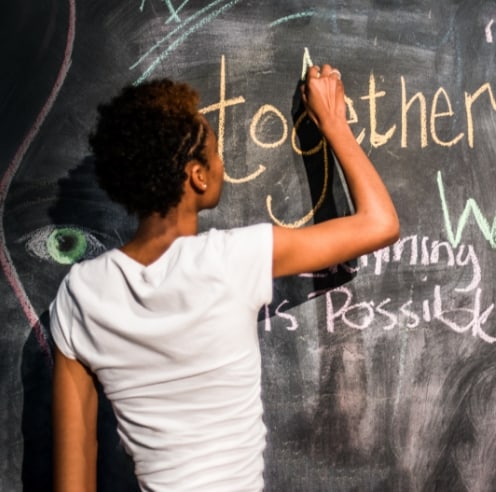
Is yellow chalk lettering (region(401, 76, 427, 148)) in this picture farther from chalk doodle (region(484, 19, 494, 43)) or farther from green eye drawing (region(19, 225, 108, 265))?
green eye drawing (region(19, 225, 108, 265))

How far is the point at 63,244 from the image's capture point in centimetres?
133

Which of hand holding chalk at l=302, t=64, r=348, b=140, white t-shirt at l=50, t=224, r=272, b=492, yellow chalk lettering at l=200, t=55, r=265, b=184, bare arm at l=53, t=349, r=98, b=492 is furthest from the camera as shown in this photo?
yellow chalk lettering at l=200, t=55, r=265, b=184

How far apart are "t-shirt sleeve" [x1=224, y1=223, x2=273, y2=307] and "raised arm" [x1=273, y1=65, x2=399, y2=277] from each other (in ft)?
0.06

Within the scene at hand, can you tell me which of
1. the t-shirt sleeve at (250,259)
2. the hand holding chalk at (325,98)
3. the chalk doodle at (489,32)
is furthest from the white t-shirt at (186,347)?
the chalk doodle at (489,32)

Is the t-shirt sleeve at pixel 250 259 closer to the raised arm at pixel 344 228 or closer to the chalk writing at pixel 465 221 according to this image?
the raised arm at pixel 344 228

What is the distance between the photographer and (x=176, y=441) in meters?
0.92

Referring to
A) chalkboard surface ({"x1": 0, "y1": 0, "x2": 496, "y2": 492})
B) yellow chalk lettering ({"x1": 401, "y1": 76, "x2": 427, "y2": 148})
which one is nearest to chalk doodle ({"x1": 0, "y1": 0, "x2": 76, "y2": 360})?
chalkboard surface ({"x1": 0, "y1": 0, "x2": 496, "y2": 492})

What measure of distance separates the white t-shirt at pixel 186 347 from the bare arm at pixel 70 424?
7cm

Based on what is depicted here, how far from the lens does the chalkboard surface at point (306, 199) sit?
132 centimetres

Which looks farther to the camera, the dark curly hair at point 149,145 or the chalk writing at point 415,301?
the chalk writing at point 415,301

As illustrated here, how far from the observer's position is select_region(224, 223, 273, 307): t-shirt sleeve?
2.97 ft

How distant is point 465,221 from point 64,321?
0.83m

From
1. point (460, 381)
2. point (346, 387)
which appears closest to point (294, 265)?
point (346, 387)

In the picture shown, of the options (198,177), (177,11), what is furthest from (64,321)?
(177,11)
